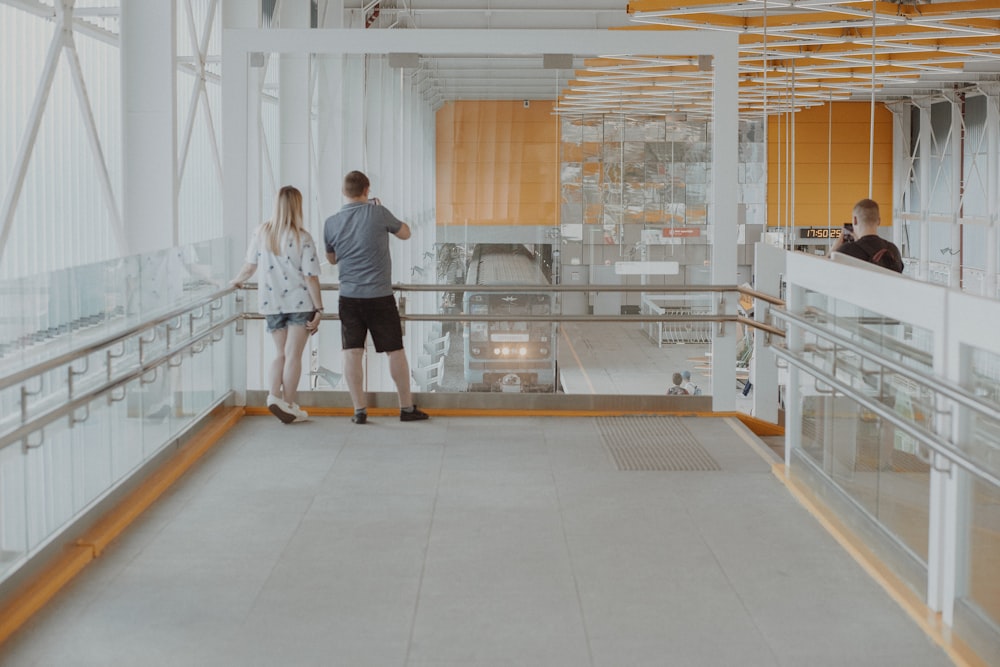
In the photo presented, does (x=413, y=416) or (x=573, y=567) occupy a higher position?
(x=413, y=416)

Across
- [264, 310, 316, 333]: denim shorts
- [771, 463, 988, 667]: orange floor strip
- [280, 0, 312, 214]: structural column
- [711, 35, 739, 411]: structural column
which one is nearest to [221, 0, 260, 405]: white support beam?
[280, 0, 312, 214]: structural column

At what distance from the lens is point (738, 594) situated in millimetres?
4887

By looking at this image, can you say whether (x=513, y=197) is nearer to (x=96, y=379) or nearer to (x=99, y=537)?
(x=96, y=379)

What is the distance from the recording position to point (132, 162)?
8.87 meters

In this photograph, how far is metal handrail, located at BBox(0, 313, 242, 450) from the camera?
4.72m

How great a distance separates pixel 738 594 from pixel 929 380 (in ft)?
3.55

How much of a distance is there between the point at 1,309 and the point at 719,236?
17.7 feet

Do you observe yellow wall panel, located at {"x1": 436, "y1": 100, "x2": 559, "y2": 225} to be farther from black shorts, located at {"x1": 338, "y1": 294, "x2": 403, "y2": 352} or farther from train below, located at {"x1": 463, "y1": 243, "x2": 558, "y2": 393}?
black shorts, located at {"x1": 338, "y1": 294, "x2": 403, "y2": 352}

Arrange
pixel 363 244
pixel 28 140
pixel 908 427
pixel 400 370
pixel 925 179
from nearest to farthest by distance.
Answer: pixel 908 427 < pixel 28 140 < pixel 363 244 < pixel 400 370 < pixel 925 179

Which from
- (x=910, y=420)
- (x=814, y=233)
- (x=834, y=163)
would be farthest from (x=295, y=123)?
(x=834, y=163)

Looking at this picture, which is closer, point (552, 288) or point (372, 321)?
point (372, 321)

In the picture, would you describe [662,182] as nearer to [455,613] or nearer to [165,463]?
[165,463]

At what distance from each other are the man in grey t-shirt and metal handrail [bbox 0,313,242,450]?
0.84m

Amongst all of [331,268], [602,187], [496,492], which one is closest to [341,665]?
[496,492]
